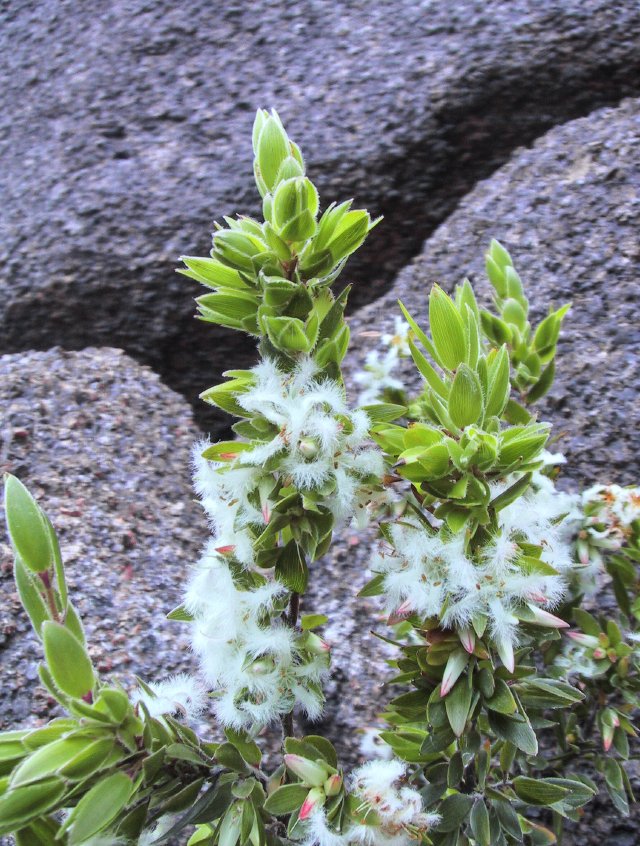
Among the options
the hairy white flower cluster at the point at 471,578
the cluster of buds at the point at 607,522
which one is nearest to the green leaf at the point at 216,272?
the hairy white flower cluster at the point at 471,578

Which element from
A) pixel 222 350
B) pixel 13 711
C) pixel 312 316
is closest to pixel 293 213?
pixel 312 316

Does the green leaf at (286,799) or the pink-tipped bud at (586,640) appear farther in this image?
the pink-tipped bud at (586,640)

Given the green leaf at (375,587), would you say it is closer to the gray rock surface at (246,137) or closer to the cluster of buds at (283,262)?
the cluster of buds at (283,262)

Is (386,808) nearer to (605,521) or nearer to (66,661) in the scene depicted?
(66,661)

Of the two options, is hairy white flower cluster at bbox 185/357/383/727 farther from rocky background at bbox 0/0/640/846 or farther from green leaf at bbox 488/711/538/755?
rocky background at bbox 0/0/640/846

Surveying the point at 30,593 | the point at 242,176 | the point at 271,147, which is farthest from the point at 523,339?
the point at 242,176

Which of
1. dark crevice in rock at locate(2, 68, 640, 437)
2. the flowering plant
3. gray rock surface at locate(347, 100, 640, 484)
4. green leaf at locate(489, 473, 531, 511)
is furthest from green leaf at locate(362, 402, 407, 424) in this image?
dark crevice in rock at locate(2, 68, 640, 437)
